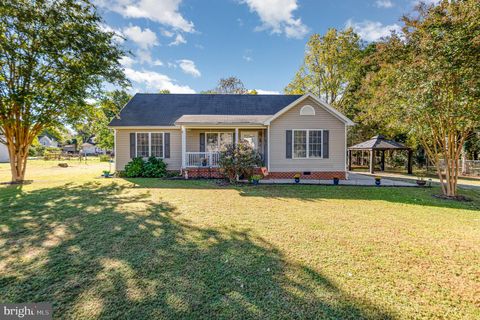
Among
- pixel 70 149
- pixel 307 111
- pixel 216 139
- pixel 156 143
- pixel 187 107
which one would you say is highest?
pixel 187 107

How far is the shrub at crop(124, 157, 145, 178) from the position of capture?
42.8 feet

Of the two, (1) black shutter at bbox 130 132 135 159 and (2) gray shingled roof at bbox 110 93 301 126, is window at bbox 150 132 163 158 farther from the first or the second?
(1) black shutter at bbox 130 132 135 159

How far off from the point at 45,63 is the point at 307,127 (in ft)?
44.8

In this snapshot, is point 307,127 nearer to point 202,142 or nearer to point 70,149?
point 202,142

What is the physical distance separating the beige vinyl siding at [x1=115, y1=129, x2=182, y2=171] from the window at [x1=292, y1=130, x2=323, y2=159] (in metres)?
7.07

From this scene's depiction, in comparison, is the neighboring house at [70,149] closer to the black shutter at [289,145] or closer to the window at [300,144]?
the black shutter at [289,145]

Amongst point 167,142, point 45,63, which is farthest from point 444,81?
point 45,63

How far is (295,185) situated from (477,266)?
24.2 ft

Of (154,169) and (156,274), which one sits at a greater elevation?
(154,169)

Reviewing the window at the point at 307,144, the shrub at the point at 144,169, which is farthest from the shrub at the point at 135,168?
the window at the point at 307,144

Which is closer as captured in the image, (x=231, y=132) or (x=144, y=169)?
(x=144, y=169)

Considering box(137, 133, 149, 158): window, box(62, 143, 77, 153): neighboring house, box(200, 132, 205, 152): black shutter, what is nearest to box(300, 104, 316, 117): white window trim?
box(200, 132, 205, 152): black shutter

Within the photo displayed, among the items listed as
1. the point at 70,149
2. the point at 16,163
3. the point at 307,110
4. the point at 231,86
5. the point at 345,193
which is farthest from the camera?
the point at 70,149

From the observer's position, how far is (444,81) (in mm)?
7574
